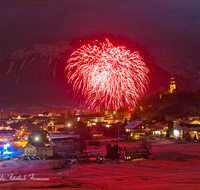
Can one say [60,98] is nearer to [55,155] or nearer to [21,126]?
[21,126]

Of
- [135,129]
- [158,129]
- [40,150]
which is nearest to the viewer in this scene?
[40,150]

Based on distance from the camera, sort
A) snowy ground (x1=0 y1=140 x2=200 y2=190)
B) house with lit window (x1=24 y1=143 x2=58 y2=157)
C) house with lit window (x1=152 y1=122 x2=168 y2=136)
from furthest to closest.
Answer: house with lit window (x1=152 y1=122 x2=168 y2=136)
house with lit window (x1=24 y1=143 x2=58 y2=157)
snowy ground (x1=0 y1=140 x2=200 y2=190)

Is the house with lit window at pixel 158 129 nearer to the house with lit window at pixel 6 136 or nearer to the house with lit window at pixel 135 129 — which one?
the house with lit window at pixel 135 129

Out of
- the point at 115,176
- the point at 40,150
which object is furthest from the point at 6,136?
the point at 115,176

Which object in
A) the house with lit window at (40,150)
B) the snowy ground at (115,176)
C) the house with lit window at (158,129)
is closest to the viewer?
the snowy ground at (115,176)

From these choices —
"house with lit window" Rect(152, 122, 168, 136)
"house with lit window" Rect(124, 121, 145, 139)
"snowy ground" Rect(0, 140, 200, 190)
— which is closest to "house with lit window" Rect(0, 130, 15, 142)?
"house with lit window" Rect(124, 121, 145, 139)

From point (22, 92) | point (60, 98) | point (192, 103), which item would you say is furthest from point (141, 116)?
point (22, 92)

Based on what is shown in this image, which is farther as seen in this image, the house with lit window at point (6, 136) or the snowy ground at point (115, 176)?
the house with lit window at point (6, 136)

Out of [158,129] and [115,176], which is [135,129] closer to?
[158,129]

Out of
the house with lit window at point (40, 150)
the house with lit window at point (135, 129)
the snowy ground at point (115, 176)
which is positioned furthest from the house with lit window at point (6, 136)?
the snowy ground at point (115, 176)

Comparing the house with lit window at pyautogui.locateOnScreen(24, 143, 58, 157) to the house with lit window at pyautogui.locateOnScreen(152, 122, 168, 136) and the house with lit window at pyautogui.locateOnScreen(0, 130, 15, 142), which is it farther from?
the house with lit window at pyautogui.locateOnScreen(152, 122, 168, 136)

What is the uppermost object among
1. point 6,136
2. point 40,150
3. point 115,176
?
point 6,136

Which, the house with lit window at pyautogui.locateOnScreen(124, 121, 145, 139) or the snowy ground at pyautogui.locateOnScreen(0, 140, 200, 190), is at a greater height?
the house with lit window at pyautogui.locateOnScreen(124, 121, 145, 139)
